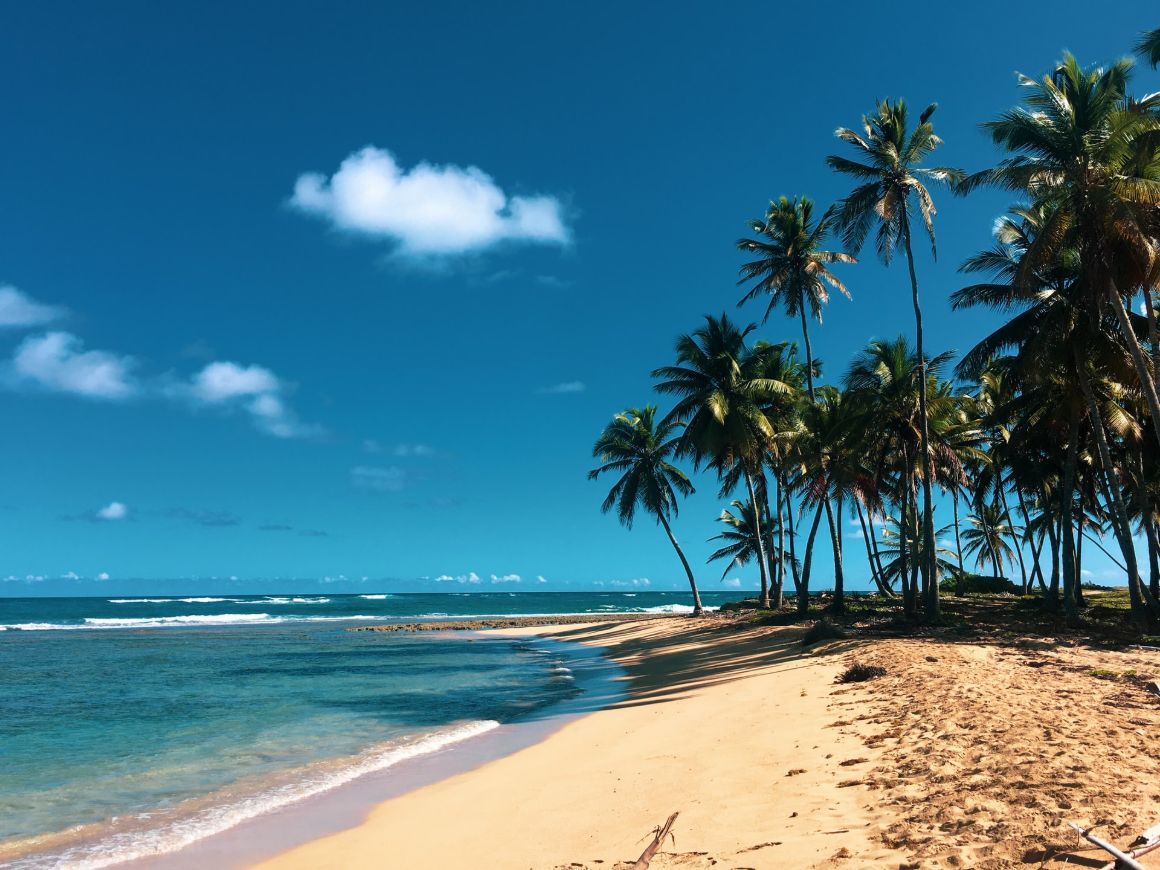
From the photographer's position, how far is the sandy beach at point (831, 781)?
480 centimetres

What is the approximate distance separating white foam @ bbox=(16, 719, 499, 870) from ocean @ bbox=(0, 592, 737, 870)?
0.09ft

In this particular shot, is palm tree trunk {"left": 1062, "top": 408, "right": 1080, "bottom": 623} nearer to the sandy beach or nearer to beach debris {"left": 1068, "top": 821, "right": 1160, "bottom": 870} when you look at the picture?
the sandy beach

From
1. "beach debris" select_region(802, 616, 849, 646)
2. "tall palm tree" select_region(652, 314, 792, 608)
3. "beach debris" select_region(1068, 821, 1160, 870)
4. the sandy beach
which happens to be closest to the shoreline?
the sandy beach

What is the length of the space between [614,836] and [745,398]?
84.3 ft

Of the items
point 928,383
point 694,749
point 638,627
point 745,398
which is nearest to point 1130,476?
point 928,383

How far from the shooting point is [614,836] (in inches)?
242

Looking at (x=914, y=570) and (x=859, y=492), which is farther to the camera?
(x=859, y=492)

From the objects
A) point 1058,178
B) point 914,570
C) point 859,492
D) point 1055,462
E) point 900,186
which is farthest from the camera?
point 859,492

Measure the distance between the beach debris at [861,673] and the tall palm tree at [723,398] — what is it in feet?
55.7

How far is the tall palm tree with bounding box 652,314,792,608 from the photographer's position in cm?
2919

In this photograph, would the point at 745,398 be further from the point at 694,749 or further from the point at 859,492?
the point at 694,749

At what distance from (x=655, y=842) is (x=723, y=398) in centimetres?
2546

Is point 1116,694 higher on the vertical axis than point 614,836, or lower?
higher

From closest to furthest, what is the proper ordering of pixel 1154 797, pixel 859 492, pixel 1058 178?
pixel 1154 797, pixel 1058 178, pixel 859 492
